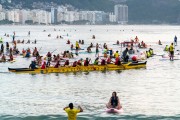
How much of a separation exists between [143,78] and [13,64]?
21609mm

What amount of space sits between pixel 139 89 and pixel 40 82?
10299 mm

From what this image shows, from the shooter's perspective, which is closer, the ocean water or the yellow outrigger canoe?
the ocean water

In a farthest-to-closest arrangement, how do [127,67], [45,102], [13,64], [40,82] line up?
[13,64]
[127,67]
[40,82]
[45,102]

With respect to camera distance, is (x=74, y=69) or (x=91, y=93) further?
(x=74, y=69)

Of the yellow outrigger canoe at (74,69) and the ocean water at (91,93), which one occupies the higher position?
the yellow outrigger canoe at (74,69)

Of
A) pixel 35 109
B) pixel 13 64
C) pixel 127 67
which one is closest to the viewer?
pixel 35 109

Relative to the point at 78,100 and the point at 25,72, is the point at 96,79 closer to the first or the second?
the point at 25,72

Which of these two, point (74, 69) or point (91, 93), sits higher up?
point (74, 69)

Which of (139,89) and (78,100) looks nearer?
(78,100)

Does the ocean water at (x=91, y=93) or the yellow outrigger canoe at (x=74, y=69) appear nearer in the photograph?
the ocean water at (x=91, y=93)

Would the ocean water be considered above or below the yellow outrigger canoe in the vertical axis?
below

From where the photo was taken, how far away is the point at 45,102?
126 feet

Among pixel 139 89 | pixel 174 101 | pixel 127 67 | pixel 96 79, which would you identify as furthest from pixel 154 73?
pixel 174 101

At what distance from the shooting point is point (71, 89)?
147 ft
